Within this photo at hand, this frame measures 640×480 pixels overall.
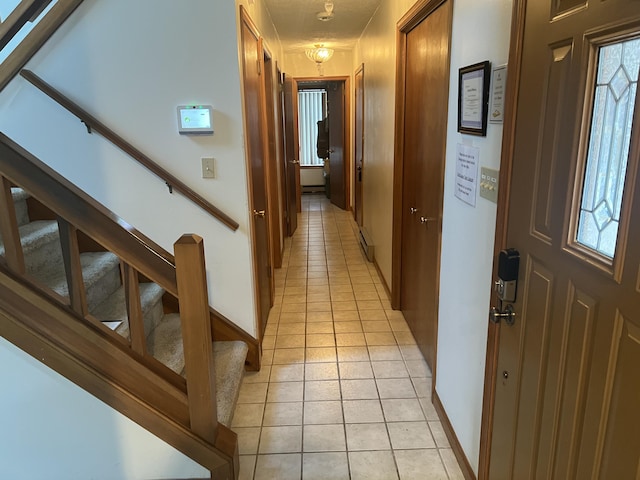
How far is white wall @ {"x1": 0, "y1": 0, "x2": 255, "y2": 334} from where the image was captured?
2262mm

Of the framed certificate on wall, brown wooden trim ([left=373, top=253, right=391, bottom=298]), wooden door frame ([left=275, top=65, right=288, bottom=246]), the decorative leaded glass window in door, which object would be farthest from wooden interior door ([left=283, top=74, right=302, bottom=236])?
the decorative leaded glass window in door

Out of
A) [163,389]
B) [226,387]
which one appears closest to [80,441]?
[163,389]

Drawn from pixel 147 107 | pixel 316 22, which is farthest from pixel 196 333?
pixel 316 22

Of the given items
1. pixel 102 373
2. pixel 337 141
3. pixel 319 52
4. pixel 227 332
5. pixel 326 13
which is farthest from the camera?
pixel 337 141

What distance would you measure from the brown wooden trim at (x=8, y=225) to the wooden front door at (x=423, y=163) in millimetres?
1716

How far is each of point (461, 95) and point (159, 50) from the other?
1517 mm

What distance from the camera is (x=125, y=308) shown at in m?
2.27

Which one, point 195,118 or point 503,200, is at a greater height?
point 195,118

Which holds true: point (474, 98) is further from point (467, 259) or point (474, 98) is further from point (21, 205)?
point (21, 205)

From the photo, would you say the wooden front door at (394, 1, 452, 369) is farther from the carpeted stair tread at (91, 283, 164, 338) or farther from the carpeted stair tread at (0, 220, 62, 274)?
the carpeted stair tread at (0, 220, 62, 274)

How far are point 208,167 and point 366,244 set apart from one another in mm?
2768

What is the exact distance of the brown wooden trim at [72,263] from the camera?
4.54 feet

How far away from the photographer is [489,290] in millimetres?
1588

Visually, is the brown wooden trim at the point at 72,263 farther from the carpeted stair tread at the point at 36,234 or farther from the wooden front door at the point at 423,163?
the wooden front door at the point at 423,163
